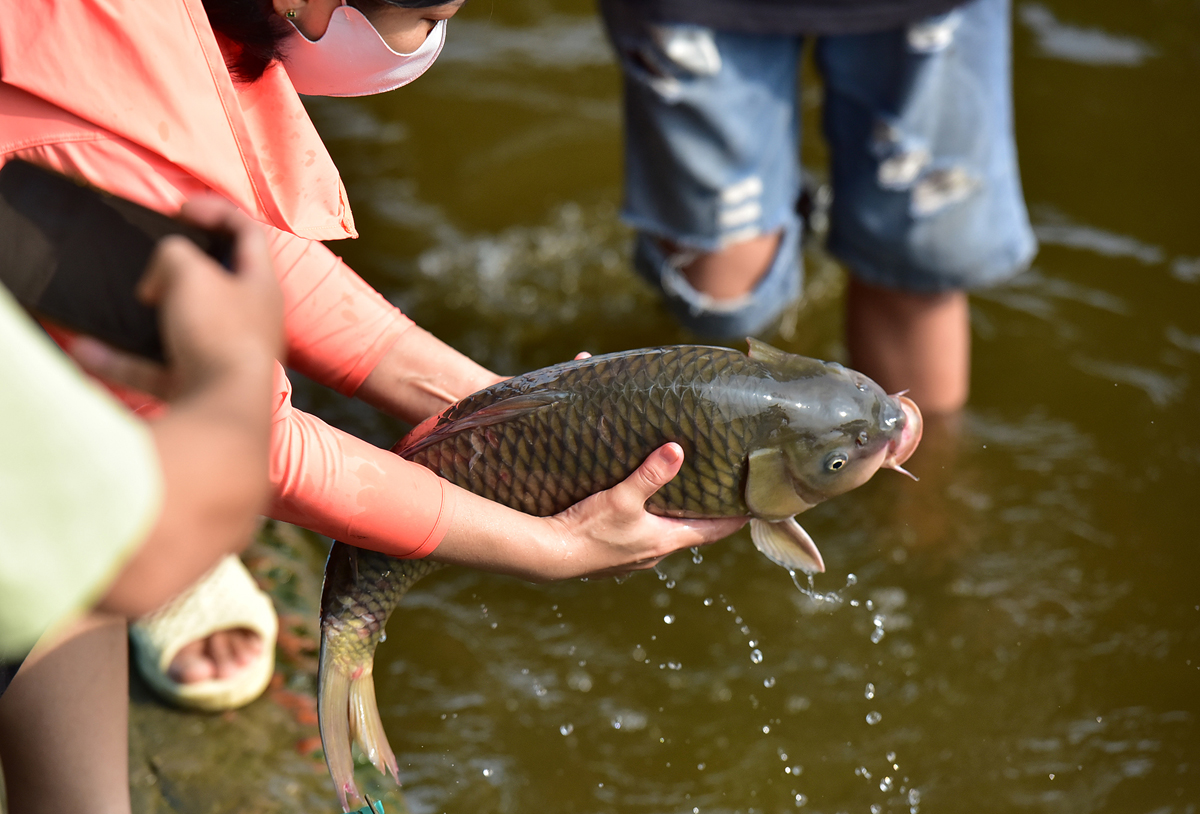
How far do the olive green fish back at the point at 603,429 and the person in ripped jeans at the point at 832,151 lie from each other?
1178mm

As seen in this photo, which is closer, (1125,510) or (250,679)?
(250,679)

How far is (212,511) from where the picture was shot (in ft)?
3.42

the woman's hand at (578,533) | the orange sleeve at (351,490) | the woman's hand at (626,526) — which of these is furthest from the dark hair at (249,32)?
the woman's hand at (626,526)

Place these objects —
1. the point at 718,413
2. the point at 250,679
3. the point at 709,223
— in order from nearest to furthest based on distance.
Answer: the point at 718,413 → the point at 250,679 → the point at 709,223

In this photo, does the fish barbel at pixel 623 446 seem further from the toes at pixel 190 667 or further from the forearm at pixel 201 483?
the toes at pixel 190 667

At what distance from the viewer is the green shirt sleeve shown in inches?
36.5

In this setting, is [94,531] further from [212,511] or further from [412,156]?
[412,156]

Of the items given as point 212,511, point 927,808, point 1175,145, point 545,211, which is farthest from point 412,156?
point 212,511

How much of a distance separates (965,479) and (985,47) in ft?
4.43

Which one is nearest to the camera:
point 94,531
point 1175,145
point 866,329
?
point 94,531

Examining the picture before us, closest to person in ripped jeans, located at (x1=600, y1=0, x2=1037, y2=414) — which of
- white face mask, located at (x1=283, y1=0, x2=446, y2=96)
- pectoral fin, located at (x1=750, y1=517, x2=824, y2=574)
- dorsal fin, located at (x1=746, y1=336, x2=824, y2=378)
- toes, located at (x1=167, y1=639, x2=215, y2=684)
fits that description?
white face mask, located at (x1=283, y1=0, x2=446, y2=96)

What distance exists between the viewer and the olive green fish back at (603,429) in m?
1.78

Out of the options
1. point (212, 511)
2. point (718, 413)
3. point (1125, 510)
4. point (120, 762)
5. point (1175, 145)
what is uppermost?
point (212, 511)

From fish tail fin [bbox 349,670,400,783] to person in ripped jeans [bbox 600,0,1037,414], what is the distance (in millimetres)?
1608
